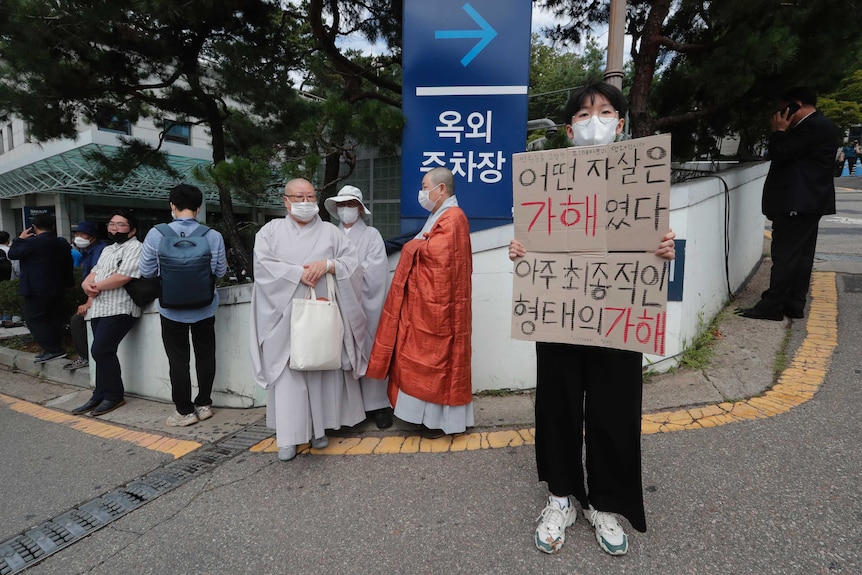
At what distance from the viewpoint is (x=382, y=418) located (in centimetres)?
325

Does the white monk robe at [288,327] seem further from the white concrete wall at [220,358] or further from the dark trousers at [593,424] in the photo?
the dark trousers at [593,424]

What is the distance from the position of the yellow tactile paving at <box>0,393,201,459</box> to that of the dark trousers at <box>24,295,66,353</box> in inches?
39.8

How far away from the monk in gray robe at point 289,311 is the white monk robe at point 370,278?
→ 0.10 meters

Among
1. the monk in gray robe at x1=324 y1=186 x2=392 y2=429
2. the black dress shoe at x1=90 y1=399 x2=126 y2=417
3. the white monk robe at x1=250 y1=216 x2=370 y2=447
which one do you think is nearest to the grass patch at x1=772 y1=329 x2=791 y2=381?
the monk in gray robe at x1=324 y1=186 x2=392 y2=429

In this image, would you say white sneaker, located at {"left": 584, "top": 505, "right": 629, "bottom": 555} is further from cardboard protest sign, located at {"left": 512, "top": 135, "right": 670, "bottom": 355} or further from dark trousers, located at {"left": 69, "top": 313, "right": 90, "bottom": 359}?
dark trousers, located at {"left": 69, "top": 313, "right": 90, "bottom": 359}

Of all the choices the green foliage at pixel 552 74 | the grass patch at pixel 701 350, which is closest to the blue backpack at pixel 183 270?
the grass patch at pixel 701 350

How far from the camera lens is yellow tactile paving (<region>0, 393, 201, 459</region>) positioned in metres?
3.23

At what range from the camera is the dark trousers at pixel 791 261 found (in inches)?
158

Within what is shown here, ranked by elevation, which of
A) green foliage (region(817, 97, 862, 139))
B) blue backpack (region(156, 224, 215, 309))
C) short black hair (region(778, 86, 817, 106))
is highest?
green foliage (region(817, 97, 862, 139))

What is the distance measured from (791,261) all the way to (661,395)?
190 centimetres

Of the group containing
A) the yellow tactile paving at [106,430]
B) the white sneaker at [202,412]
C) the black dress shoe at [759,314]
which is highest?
the black dress shoe at [759,314]

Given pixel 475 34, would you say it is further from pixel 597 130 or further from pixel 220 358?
pixel 220 358

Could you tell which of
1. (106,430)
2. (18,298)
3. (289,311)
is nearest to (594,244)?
(289,311)

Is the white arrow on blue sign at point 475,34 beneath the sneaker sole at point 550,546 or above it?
above
